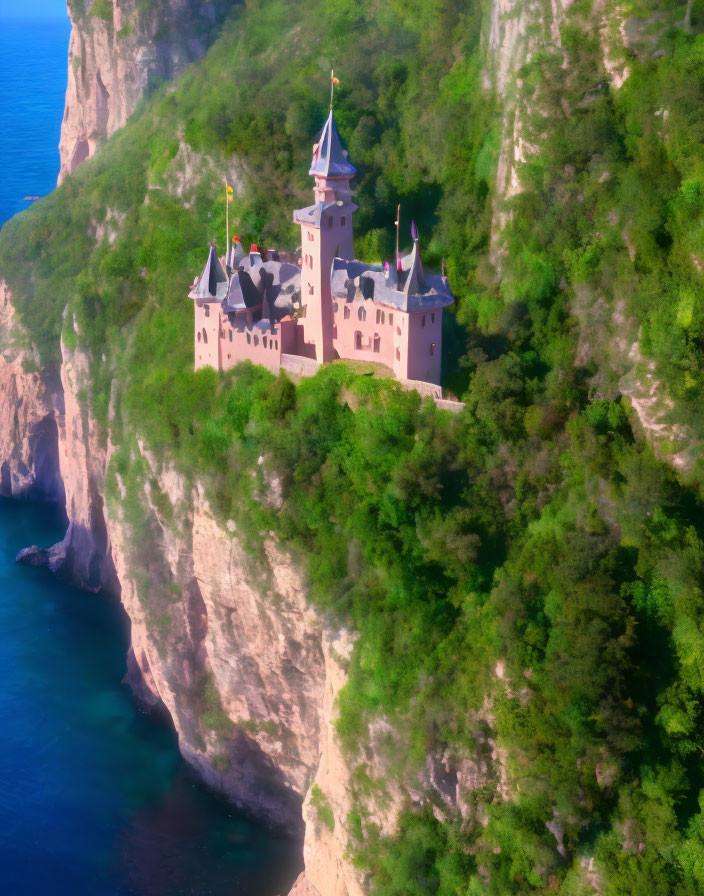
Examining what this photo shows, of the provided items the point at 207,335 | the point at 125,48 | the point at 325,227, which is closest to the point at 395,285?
the point at 325,227

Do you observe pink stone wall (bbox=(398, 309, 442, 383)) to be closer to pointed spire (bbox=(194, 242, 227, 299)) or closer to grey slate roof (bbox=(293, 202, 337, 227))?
grey slate roof (bbox=(293, 202, 337, 227))

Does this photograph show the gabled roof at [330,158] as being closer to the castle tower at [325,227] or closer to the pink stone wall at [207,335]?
the castle tower at [325,227]

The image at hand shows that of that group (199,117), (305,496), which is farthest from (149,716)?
(199,117)

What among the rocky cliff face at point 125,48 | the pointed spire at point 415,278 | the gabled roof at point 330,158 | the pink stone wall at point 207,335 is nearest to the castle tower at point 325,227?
Result: the gabled roof at point 330,158

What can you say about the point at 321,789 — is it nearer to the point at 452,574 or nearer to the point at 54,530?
the point at 452,574

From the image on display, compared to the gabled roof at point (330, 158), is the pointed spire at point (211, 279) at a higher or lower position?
lower

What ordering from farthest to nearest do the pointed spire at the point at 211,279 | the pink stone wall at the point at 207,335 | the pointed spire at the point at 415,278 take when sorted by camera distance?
the pink stone wall at the point at 207,335, the pointed spire at the point at 211,279, the pointed spire at the point at 415,278

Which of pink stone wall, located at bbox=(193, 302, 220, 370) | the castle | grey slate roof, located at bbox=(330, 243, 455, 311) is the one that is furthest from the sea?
grey slate roof, located at bbox=(330, 243, 455, 311)
